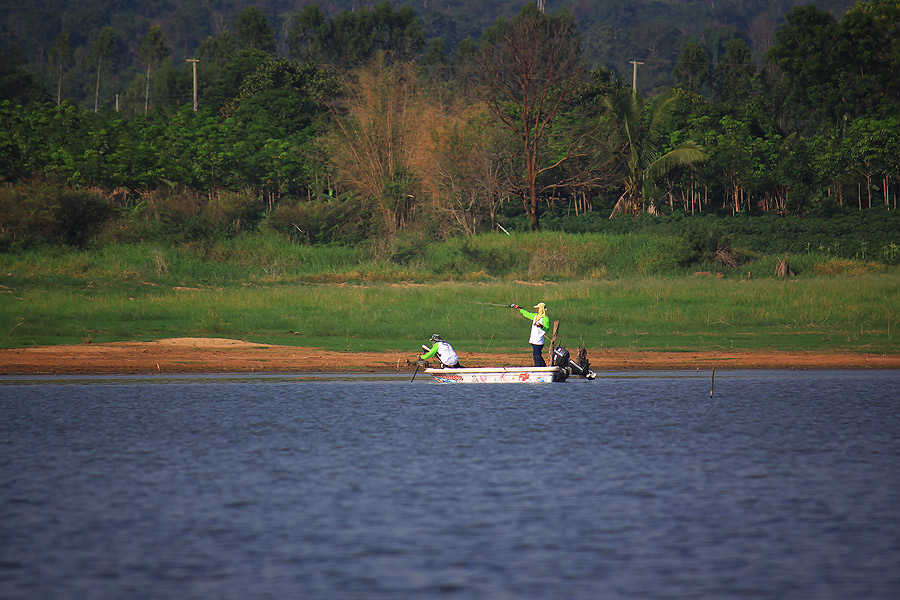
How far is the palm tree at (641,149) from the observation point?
57.8 m

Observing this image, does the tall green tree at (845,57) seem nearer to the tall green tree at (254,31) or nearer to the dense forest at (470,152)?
the dense forest at (470,152)

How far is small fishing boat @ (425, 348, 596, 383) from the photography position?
72.7 feet

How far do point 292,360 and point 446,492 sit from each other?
1373 cm

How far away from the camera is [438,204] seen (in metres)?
54.3

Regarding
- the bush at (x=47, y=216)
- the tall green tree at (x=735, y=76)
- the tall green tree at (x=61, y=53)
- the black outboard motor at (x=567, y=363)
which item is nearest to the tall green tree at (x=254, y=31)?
the tall green tree at (x=61, y=53)

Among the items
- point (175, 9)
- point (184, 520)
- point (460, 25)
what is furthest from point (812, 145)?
point (175, 9)

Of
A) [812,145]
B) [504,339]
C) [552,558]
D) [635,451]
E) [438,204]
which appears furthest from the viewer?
[812,145]

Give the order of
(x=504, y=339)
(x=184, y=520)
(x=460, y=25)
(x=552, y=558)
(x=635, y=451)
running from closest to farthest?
(x=552, y=558)
(x=184, y=520)
(x=635, y=451)
(x=504, y=339)
(x=460, y=25)

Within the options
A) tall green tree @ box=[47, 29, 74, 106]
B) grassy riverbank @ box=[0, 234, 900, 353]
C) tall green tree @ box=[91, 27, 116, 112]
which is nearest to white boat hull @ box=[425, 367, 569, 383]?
grassy riverbank @ box=[0, 234, 900, 353]

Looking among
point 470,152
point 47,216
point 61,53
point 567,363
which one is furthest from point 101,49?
point 567,363

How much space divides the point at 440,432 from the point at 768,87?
7783 centimetres

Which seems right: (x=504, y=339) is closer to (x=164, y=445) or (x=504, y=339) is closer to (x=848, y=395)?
(x=848, y=395)

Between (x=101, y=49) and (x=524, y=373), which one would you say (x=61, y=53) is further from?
(x=524, y=373)

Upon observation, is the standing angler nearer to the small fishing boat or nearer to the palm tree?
the small fishing boat
